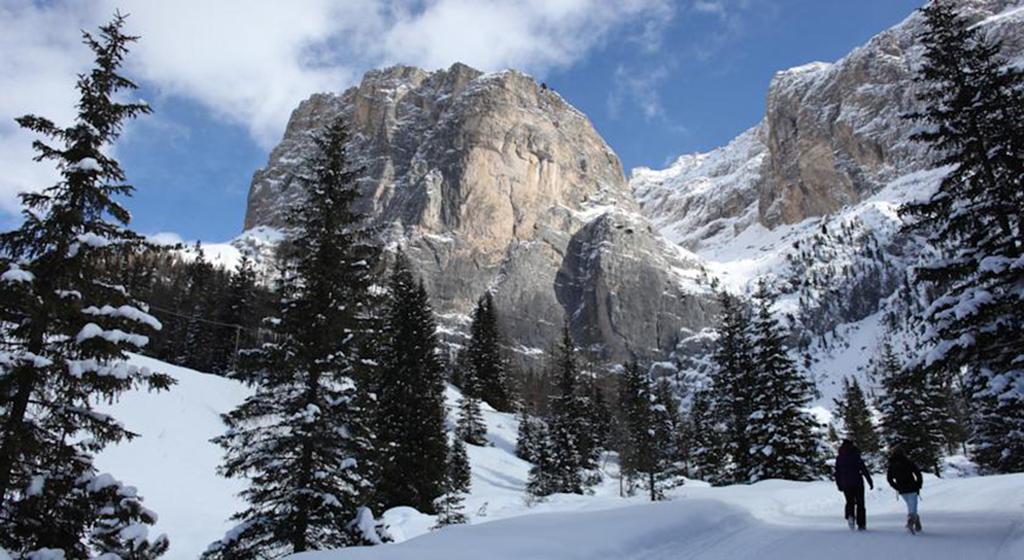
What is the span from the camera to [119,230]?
1117cm

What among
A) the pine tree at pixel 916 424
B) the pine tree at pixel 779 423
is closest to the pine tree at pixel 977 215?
the pine tree at pixel 779 423

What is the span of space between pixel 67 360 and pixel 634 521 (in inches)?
375

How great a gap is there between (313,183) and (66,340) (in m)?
7.33

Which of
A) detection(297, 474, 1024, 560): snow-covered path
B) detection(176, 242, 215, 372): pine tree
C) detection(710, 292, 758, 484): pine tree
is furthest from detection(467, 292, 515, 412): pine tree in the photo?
detection(297, 474, 1024, 560): snow-covered path

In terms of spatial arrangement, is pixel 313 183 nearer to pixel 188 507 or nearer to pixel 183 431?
pixel 188 507

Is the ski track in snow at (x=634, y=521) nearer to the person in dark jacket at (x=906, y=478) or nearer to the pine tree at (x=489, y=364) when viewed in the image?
the person in dark jacket at (x=906, y=478)

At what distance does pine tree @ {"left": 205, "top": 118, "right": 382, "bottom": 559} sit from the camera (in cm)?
1414

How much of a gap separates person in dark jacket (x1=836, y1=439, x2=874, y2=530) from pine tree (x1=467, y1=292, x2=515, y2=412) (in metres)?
49.3

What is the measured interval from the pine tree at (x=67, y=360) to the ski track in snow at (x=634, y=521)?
13.8 feet

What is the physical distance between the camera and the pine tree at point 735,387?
108ft

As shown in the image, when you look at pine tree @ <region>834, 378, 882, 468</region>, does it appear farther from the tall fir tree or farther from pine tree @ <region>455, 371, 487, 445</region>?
pine tree @ <region>455, 371, 487, 445</region>

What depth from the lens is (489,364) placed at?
2522 inches

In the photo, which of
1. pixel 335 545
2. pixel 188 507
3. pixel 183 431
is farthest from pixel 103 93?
pixel 183 431

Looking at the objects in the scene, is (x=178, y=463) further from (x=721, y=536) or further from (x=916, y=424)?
(x=916, y=424)
